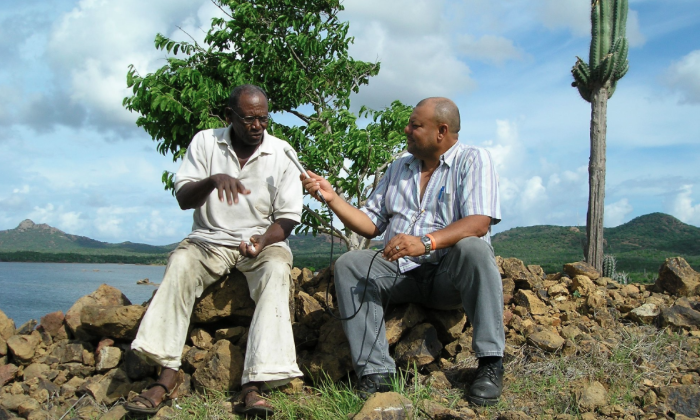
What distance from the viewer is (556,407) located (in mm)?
2893

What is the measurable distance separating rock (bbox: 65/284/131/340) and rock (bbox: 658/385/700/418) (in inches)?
147

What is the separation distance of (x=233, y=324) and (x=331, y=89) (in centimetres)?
538

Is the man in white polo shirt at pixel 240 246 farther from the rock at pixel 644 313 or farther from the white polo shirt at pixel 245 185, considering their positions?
the rock at pixel 644 313

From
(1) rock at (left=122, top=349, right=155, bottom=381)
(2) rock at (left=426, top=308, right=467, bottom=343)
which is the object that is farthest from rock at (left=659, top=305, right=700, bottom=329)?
(1) rock at (left=122, top=349, right=155, bottom=381)

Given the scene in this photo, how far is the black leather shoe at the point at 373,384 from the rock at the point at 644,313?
7.26 feet

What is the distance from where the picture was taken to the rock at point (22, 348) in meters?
4.03

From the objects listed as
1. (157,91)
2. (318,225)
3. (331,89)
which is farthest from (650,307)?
(157,91)

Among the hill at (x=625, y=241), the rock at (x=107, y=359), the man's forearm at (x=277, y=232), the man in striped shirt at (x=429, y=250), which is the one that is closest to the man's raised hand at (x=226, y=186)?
the man's forearm at (x=277, y=232)

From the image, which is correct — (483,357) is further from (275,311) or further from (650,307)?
(650,307)

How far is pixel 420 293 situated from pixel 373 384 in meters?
0.66

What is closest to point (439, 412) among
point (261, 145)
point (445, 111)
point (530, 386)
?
point (530, 386)

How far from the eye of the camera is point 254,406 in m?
2.91

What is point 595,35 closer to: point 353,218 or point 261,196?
point 353,218

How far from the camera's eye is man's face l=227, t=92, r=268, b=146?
3562 millimetres
